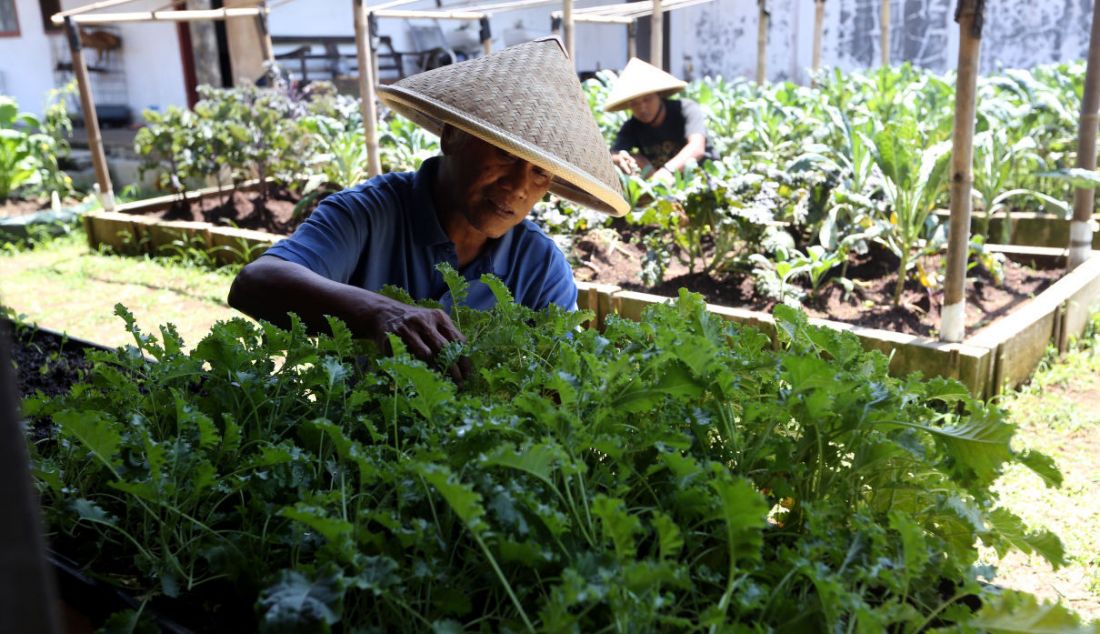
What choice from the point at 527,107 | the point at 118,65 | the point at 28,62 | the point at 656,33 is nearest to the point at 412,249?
the point at 527,107

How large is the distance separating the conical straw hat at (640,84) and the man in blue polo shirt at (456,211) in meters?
3.82

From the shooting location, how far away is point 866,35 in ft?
46.4

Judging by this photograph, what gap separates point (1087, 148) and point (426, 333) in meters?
4.37

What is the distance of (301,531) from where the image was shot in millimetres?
1021

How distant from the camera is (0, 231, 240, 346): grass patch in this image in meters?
5.31

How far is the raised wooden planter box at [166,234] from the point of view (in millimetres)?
6355

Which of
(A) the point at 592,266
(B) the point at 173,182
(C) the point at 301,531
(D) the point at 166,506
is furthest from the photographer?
(B) the point at 173,182

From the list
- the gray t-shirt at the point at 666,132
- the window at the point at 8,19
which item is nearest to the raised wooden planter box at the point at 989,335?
the gray t-shirt at the point at 666,132

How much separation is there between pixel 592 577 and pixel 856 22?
1483cm

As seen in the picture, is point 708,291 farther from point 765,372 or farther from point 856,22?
point 856,22

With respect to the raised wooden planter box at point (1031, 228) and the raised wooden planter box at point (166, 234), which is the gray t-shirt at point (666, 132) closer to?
the raised wooden planter box at point (1031, 228)

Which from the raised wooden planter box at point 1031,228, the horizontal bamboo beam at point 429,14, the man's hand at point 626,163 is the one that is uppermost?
the horizontal bamboo beam at point 429,14

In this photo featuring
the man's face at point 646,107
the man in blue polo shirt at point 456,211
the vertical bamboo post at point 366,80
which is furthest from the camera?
the man's face at point 646,107

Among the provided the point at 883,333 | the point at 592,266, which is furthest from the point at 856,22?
the point at 883,333
